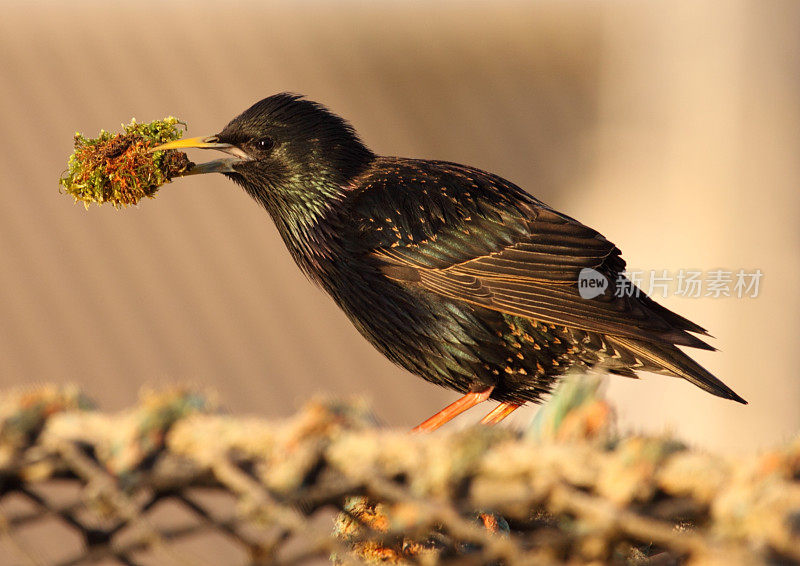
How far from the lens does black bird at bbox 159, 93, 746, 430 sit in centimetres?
261

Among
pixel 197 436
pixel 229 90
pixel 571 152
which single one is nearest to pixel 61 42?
pixel 229 90

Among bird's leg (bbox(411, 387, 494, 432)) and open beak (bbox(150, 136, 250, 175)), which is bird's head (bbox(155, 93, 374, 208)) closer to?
open beak (bbox(150, 136, 250, 175))

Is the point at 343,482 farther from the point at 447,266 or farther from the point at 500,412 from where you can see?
the point at 500,412

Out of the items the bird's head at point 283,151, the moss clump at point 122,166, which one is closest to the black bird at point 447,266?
the bird's head at point 283,151

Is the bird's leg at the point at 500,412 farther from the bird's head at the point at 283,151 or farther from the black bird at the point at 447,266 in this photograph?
the bird's head at the point at 283,151

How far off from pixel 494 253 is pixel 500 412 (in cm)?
54

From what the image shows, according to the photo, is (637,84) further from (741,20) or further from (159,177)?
(159,177)

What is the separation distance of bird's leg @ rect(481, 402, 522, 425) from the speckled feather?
7cm

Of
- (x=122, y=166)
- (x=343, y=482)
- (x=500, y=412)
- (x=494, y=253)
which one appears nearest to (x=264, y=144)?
(x=122, y=166)

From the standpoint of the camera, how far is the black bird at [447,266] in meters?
2.61

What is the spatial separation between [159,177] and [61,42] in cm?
445

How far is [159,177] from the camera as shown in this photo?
238 centimetres

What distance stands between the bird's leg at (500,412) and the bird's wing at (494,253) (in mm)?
395

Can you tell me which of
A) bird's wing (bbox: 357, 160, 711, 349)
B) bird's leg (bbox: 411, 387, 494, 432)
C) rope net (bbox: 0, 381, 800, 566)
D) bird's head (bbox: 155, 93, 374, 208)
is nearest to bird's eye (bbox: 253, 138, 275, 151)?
bird's head (bbox: 155, 93, 374, 208)
